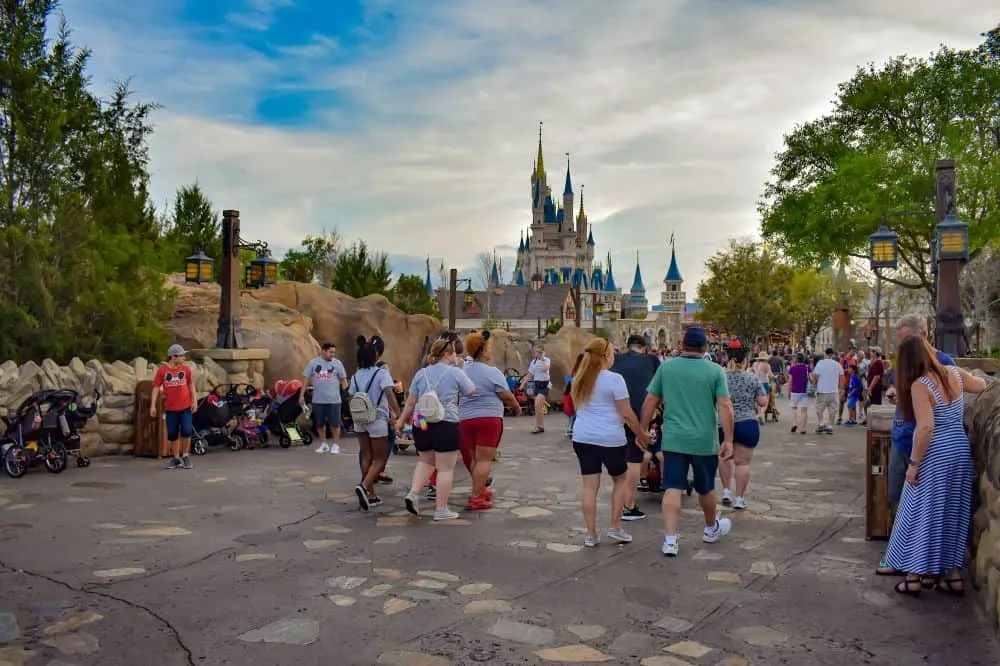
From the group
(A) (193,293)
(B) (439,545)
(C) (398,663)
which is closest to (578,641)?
(C) (398,663)

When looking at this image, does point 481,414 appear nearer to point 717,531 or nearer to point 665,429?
point 665,429

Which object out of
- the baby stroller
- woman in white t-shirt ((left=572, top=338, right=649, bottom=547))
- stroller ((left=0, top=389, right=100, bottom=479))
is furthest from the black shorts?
the baby stroller

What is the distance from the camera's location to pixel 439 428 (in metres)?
7.72

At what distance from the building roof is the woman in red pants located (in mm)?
86049

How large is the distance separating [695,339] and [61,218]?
10970 millimetres

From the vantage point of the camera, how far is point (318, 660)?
170 inches

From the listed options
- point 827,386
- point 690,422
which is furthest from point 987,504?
point 827,386

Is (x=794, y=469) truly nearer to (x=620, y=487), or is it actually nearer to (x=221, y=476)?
(x=620, y=487)

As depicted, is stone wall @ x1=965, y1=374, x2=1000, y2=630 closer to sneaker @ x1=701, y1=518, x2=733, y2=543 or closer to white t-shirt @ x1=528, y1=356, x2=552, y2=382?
sneaker @ x1=701, y1=518, x2=733, y2=543

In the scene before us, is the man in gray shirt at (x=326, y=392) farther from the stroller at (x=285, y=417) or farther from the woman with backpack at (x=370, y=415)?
the woman with backpack at (x=370, y=415)

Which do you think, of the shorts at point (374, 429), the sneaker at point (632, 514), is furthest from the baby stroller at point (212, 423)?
the sneaker at point (632, 514)

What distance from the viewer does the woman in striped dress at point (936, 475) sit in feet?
A: 17.6

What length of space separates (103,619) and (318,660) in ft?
4.78

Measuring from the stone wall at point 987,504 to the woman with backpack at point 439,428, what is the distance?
4093 millimetres
